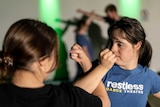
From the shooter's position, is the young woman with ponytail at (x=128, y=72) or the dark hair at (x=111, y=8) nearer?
the young woman with ponytail at (x=128, y=72)

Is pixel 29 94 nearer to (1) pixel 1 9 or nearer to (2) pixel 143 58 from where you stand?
(2) pixel 143 58

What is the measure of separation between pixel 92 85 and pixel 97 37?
9.07 ft

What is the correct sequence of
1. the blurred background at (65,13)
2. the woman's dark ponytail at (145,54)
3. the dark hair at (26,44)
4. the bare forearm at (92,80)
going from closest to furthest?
the dark hair at (26,44) < the bare forearm at (92,80) < the woman's dark ponytail at (145,54) < the blurred background at (65,13)

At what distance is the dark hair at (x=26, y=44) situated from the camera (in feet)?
2.22

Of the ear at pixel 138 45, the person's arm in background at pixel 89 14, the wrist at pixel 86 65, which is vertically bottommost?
the person's arm in background at pixel 89 14

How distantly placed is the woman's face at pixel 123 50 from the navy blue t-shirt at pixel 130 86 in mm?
31

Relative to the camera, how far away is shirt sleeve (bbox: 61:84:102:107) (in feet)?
2.45

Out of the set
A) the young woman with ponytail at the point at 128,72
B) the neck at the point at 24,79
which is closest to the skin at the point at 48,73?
the neck at the point at 24,79

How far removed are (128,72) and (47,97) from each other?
523 millimetres

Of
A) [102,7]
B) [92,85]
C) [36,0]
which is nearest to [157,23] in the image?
[102,7]

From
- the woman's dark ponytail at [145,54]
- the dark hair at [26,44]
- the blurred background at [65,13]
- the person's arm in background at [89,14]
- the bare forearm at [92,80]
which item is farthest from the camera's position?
the person's arm in background at [89,14]

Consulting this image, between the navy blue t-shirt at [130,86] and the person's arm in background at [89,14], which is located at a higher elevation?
the navy blue t-shirt at [130,86]

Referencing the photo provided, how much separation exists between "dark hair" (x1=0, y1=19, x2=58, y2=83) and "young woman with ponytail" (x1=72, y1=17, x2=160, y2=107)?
1.42 feet

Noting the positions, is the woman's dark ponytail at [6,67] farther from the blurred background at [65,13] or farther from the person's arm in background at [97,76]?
the blurred background at [65,13]
